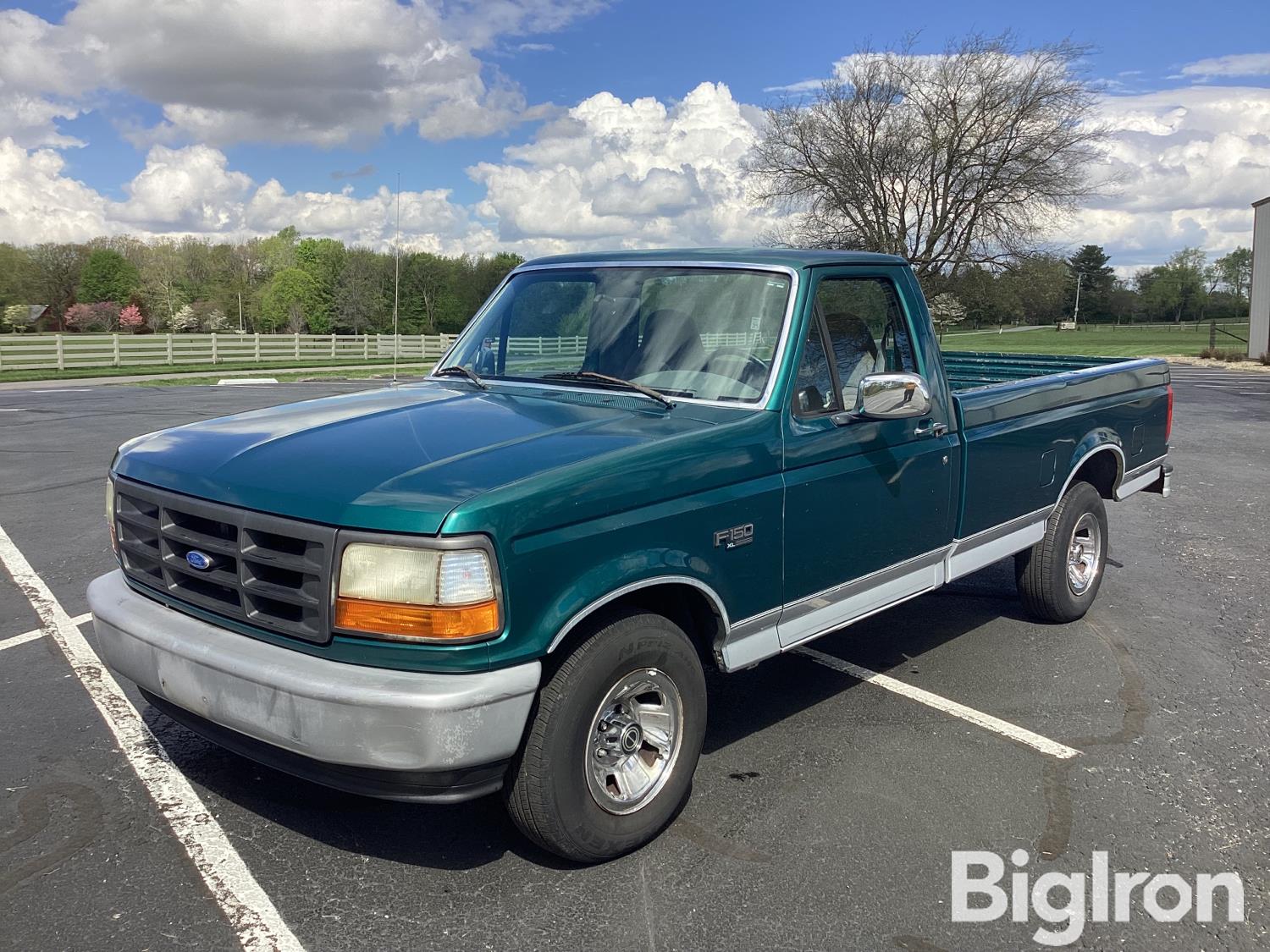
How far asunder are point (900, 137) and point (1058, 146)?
5.16 metres

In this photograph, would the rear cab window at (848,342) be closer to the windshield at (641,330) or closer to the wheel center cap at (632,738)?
the windshield at (641,330)

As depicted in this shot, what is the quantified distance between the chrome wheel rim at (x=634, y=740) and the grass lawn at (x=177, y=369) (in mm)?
25674

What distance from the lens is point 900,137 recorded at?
120 ft

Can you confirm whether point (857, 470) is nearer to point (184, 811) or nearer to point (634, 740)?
point (634, 740)

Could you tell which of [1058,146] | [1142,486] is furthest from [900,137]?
[1142,486]

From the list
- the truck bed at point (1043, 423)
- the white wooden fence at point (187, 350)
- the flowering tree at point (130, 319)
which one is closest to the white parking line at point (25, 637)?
the truck bed at point (1043, 423)

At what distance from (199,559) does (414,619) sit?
89cm

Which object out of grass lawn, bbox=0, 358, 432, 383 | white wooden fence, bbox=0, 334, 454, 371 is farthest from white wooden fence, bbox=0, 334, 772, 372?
grass lawn, bbox=0, 358, 432, 383

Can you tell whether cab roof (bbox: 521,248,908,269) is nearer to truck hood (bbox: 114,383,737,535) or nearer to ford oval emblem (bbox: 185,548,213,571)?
truck hood (bbox: 114,383,737,535)

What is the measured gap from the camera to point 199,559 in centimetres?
337

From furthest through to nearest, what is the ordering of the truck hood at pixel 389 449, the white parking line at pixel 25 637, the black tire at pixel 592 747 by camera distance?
the white parking line at pixel 25 637 < the black tire at pixel 592 747 < the truck hood at pixel 389 449

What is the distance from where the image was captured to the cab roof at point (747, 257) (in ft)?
14.3

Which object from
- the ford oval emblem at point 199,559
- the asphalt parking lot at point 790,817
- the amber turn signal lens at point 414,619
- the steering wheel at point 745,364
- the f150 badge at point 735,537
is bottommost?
the asphalt parking lot at point 790,817

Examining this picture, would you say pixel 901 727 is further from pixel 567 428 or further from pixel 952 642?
pixel 567 428
